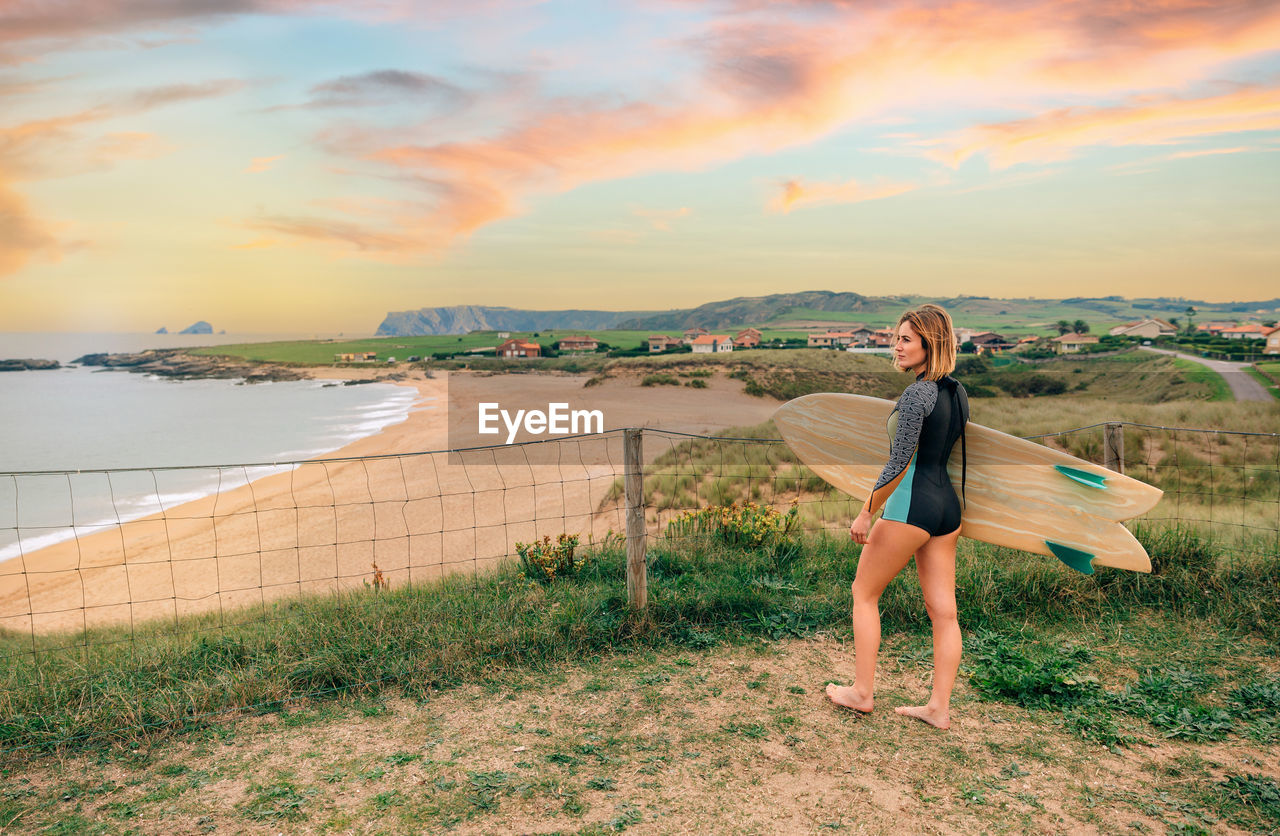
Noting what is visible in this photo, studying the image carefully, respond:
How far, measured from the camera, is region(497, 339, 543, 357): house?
84.9 meters

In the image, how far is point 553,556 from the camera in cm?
535

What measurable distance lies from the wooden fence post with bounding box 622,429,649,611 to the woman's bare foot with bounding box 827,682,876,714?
133 centimetres

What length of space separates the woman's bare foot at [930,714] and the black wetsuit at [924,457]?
36.8 inches

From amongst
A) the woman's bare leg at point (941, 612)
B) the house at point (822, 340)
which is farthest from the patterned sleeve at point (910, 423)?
the house at point (822, 340)

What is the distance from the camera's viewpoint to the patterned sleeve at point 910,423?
2.98 metres

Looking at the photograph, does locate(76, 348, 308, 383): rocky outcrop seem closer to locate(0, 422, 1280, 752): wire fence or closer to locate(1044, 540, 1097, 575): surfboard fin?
locate(0, 422, 1280, 752): wire fence

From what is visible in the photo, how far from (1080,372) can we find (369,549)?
40.4 meters

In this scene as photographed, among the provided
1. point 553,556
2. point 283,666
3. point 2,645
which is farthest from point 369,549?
point 283,666

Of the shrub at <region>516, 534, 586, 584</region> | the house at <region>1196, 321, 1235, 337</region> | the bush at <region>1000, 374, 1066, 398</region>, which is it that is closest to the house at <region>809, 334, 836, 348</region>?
the house at <region>1196, 321, 1235, 337</region>

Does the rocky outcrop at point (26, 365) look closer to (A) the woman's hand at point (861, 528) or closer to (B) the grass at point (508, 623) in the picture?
(B) the grass at point (508, 623)

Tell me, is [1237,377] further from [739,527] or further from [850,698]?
[850,698]

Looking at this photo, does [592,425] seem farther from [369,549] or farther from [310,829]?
[310,829]

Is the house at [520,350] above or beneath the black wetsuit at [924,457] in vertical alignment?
above

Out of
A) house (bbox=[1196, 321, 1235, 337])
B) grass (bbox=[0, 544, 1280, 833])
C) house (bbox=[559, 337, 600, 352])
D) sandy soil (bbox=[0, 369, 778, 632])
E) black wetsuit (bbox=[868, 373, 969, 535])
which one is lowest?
sandy soil (bbox=[0, 369, 778, 632])
